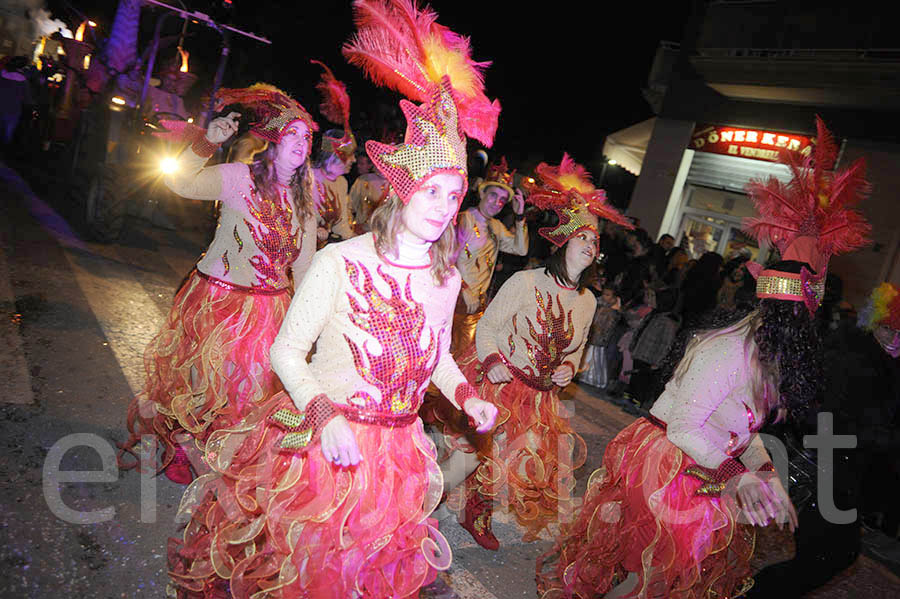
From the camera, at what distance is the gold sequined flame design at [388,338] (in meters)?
2.32

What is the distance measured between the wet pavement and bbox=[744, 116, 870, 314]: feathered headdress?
5.87 feet

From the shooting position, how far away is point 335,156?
6.03 meters

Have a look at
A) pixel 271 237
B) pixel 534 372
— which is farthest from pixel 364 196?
pixel 534 372

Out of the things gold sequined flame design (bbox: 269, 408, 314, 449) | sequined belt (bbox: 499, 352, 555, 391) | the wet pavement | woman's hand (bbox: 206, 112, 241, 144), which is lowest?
the wet pavement

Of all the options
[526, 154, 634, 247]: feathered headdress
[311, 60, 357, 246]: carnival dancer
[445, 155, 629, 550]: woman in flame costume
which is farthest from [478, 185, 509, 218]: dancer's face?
[445, 155, 629, 550]: woman in flame costume

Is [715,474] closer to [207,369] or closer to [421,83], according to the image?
[421,83]

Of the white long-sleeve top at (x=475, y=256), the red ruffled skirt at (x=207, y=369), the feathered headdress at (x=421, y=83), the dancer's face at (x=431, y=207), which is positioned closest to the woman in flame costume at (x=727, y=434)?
the dancer's face at (x=431, y=207)

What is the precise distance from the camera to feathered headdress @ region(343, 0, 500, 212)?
233cm

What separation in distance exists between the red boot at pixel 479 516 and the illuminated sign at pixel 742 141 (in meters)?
11.3

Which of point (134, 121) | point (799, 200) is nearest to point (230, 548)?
point (799, 200)

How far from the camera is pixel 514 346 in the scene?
13.0ft

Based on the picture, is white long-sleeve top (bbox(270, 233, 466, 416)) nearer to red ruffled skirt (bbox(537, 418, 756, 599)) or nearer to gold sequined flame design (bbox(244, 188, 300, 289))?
red ruffled skirt (bbox(537, 418, 756, 599))

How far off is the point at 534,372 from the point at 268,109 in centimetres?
233

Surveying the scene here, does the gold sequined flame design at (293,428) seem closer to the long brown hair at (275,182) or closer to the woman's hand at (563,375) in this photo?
the long brown hair at (275,182)
